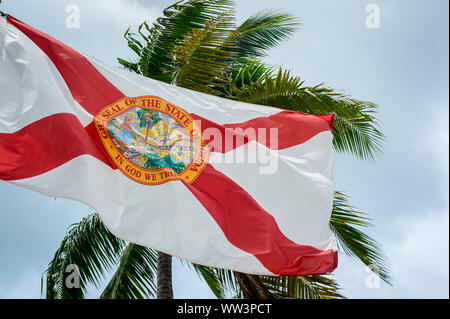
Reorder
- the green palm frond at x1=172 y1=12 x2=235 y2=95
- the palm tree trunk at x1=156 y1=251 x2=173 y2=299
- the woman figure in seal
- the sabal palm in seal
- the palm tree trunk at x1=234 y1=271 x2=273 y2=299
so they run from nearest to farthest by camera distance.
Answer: the woman figure in seal, the sabal palm in seal, the palm tree trunk at x1=156 y1=251 x2=173 y2=299, the palm tree trunk at x1=234 y1=271 x2=273 y2=299, the green palm frond at x1=172 y1=12 x2=235 y2=95

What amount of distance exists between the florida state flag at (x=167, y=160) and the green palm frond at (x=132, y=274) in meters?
3.33

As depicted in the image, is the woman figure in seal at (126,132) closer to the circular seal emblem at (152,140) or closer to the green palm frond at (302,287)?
the circular seal emblem at (152,140)

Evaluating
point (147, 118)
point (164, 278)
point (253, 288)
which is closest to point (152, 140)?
point (147, 118)

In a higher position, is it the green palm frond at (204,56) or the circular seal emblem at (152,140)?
the green palm frond at (204,56)

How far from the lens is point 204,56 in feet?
27.5

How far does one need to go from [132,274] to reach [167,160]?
357cm

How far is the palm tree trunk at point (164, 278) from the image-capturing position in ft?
25.7

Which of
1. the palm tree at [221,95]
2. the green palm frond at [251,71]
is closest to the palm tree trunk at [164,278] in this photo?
the palm tree at [221,95]

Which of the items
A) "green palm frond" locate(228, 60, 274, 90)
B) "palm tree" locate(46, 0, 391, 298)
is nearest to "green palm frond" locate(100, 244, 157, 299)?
"palm tree" locate(46, 0, 391, 298)

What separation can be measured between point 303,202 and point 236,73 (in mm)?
3810

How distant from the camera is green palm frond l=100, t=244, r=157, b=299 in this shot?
355 inches

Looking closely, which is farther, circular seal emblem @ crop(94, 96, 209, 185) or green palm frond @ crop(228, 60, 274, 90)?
green palm frond @ crop(228, 60, 274, 90)

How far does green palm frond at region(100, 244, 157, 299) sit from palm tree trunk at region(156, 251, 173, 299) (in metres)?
1.11

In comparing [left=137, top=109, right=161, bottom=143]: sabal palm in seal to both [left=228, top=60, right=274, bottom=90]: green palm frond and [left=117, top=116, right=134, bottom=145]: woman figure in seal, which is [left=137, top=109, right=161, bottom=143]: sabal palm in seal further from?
[left=228, top=60, right=274, bottom=90]: green palm frond
